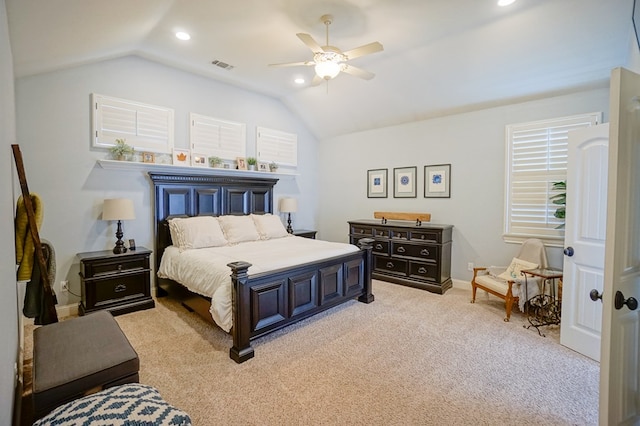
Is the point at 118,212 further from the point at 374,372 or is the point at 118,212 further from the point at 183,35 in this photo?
the point at 374,372

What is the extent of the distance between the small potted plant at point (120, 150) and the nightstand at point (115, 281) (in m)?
1.20

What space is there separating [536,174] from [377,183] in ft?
8.19

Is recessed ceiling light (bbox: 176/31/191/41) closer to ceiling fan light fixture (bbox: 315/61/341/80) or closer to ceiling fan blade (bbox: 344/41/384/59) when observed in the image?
ceiling fan light fixture (bbox: 315/61/341/80)

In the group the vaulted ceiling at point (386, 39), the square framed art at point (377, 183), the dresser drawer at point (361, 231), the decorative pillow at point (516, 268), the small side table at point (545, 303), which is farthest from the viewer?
the square framed art at point (377, 183)

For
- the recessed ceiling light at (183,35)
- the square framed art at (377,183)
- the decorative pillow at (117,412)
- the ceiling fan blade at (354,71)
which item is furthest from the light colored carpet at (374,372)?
the recessed ceiling light at (183,35)

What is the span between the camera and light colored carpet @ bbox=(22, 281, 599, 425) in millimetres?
2047

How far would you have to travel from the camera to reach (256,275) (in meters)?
2.83

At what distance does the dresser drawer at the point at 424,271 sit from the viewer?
4.57 m

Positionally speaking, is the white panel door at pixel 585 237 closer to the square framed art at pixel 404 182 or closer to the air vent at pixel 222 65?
the square framed art at pixel 404 182

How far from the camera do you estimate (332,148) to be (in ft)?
21.4

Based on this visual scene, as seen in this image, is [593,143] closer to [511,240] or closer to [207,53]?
[511,240]

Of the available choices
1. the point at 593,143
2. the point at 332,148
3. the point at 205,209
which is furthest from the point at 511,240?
the point at 205,209

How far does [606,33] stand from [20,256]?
5673 millimetres

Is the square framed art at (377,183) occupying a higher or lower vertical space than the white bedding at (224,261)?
higher
